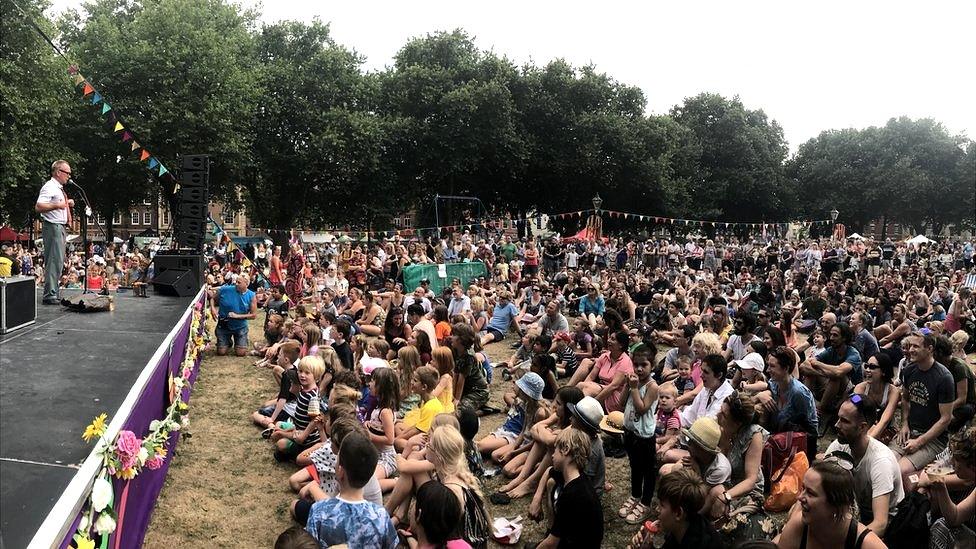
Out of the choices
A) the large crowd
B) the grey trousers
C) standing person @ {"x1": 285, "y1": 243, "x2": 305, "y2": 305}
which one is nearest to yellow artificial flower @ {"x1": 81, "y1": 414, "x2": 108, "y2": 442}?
the large crowd

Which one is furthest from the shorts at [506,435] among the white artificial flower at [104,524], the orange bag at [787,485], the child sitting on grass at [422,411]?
the white artificial flower at [104,524]

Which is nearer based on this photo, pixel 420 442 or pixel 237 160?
pixel 420 442

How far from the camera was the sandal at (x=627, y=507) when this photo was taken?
18.2 ft

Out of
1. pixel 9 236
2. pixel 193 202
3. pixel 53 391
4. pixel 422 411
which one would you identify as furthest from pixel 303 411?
pixel 9 236

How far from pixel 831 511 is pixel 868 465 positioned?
1365 mm

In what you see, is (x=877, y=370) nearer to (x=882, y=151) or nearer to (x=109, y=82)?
(x=109, y=82)

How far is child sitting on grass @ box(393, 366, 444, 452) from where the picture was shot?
619 cm

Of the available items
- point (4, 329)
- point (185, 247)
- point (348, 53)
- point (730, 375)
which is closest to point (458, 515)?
point (4, 329)

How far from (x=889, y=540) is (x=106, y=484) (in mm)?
4360

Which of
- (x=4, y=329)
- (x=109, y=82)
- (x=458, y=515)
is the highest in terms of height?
(x=109, y=82)

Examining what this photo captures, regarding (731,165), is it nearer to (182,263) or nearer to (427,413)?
(182,263)

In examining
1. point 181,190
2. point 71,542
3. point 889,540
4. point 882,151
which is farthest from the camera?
point 882,151

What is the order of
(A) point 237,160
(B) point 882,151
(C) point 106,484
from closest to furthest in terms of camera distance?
(C) point 106,484 < (A) point 237,160 < (B) point 882,151

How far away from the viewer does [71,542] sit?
2.79 meters
